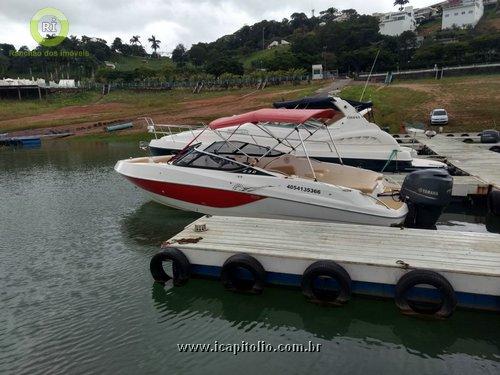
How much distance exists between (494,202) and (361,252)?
7.08 metres

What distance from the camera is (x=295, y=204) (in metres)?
10.7

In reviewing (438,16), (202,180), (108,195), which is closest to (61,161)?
(108,195)

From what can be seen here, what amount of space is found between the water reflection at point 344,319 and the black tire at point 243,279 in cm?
17

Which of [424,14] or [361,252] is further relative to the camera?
[424,14]

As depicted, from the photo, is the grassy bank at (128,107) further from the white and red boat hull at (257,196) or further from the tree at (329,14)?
the tree at (329,14)

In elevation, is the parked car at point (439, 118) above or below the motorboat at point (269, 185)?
above

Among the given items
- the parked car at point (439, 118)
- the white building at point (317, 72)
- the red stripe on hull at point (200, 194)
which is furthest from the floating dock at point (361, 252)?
the white building at point (317, 72)

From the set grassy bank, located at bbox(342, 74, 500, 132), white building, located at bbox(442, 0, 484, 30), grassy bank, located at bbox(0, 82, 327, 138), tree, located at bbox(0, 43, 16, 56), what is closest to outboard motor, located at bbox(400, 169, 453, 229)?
grassy bank, located at bbox(342, 74, 500, 132)

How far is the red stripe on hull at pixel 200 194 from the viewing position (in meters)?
11.3

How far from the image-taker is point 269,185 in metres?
10.8

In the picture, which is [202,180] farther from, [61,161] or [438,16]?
[438,16]

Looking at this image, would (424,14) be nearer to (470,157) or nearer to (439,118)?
(439,118)

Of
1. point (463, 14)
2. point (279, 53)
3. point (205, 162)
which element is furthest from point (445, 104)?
point (463, 14)

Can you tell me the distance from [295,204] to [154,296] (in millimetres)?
4340
